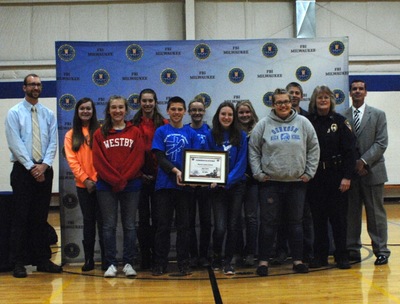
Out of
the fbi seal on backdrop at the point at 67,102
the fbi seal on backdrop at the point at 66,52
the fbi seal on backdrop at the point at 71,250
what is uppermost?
the fbi seal on backdrop at the point at 66,52

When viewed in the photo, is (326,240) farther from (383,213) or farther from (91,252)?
(91,252)

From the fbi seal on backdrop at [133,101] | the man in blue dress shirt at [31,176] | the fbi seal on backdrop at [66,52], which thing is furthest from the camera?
the fbi seal on backdrop at [133,101]

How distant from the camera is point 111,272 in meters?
5.28

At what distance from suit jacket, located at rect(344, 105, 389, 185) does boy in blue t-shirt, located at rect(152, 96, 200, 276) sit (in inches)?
68.9

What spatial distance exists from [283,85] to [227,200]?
5.30 ft

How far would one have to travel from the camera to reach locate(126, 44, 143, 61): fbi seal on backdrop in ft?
20.0

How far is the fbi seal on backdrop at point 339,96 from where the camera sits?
6.18 meters

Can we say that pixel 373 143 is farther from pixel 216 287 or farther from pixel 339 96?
pixel 216 287

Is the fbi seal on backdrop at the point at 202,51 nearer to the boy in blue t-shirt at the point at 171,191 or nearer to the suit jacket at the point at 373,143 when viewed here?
the boy in blue t-shirt at the point at 171,191

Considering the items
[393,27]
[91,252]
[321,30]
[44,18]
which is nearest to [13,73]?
[44,18]

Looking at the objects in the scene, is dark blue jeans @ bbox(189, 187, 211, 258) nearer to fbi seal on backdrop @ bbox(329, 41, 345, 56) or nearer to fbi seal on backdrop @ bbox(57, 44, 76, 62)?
fbi seal on backdrop @ bbox(57, 44, 76, 62)

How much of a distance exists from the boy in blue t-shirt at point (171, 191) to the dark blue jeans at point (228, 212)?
0.91 ft

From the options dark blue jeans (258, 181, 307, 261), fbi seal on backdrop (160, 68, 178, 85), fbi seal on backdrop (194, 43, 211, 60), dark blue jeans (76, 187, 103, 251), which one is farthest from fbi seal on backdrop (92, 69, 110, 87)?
dark blue jeans (258, 181, 307, 261)

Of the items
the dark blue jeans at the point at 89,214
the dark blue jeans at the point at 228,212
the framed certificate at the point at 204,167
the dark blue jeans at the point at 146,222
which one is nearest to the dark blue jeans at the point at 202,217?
the dark blue jeans at the point at 228,212
